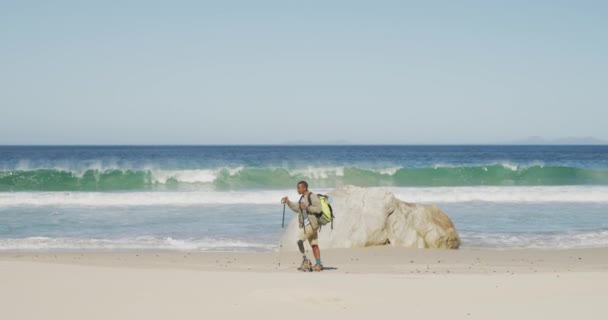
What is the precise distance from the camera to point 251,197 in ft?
81.6

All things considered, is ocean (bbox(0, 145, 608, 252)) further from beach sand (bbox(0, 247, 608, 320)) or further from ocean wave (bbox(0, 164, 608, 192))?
beach sand (bbox(0, 247, 608, 320))

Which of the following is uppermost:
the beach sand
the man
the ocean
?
the man

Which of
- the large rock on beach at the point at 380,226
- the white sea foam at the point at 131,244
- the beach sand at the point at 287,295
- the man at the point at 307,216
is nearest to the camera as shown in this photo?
the beach sand at the point at 287,295

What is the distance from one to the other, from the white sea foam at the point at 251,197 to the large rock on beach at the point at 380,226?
10.7 meters

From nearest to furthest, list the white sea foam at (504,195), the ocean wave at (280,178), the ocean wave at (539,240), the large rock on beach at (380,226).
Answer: the large rock on beach at (380,226) → the ocean wave at (539,240) → the white sea foam at (504,195) → the ocean wave at (280,178)

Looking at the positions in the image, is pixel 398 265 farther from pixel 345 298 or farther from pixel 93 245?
pixel 93 245

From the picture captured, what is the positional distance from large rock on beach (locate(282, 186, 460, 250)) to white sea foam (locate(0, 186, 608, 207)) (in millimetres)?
10659

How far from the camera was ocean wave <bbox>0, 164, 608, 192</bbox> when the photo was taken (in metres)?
32.7

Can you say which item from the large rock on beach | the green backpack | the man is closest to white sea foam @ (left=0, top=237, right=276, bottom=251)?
the large rock on beach

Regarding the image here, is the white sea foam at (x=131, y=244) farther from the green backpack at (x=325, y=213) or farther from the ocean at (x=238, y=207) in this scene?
the green backpack at (x=325, y=213)

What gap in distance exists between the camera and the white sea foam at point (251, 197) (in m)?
23.3

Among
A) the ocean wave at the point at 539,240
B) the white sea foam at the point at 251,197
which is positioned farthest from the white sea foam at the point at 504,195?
the ocean wave at the point at 539,240

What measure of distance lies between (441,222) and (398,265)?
267 cm

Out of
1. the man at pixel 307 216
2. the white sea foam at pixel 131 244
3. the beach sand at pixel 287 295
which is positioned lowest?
the white sea foam at pixel 131 244
